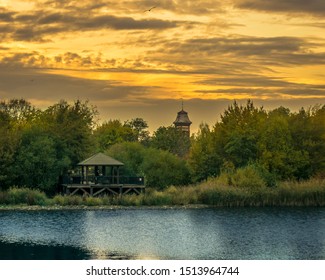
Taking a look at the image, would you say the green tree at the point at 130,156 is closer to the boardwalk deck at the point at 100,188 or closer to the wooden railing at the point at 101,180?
the wooden railing at the point at 101,180

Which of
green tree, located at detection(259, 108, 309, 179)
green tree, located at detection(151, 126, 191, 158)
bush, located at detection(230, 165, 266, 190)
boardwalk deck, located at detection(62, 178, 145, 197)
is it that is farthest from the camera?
green tree, located at detection(151, 126, 191, 158)

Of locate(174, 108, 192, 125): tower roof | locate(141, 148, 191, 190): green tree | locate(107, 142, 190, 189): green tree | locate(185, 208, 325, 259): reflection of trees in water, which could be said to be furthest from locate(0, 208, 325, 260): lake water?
locate(174, 108, 192, 125): tower roof

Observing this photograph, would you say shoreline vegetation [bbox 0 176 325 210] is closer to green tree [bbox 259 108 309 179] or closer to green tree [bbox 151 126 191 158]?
green tree [bbox 259 108 309 179]

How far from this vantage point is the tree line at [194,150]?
72.4m

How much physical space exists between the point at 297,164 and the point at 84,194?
65.3 feet

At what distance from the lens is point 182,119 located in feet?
585

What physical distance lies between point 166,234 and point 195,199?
63.5ft

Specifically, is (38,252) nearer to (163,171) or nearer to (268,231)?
(268,231)

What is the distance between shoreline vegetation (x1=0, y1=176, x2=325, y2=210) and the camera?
65.7 metres

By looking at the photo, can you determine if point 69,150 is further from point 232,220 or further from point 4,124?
point 232,220

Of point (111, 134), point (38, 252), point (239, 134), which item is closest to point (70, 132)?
point (239, 134)

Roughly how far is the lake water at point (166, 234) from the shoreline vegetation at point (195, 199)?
2919 millimetres

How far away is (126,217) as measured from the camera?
57.5 metres
